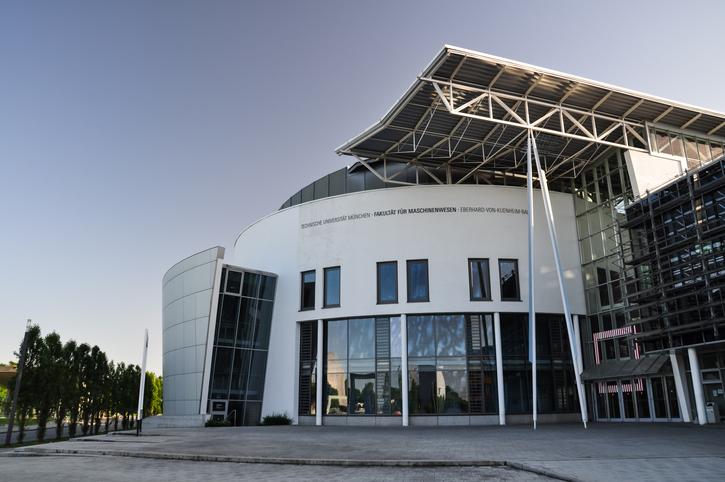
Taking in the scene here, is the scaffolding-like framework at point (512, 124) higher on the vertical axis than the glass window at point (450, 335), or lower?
higher

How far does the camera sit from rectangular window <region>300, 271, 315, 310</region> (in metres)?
32.6

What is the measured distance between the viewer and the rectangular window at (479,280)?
2998 cm

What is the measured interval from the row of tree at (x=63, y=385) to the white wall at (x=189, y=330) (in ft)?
22.4

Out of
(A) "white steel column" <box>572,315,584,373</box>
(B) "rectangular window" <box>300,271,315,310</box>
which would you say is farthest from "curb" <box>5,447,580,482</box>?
Result: (A) "white steel column" <box>572,315,584,373</box>

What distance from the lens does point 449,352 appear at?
1148 inches

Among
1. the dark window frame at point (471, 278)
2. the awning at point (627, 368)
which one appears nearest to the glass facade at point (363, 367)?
the dark window frame at point (471, 278)

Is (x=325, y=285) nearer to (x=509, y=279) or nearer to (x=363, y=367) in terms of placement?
(x=363, y=367)

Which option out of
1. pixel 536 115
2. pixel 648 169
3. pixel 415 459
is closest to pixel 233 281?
pixel 536 115

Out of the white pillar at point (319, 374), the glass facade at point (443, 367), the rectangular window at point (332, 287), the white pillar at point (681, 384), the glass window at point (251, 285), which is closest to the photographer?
the white pillar at point (681, 384)

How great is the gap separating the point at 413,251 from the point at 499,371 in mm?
7485

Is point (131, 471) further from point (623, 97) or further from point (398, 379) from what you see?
point (623, 97)

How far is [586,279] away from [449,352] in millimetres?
8902

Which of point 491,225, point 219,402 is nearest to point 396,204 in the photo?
point 491,225

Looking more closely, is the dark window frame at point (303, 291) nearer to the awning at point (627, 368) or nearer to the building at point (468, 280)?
the building at point (468, 280)
